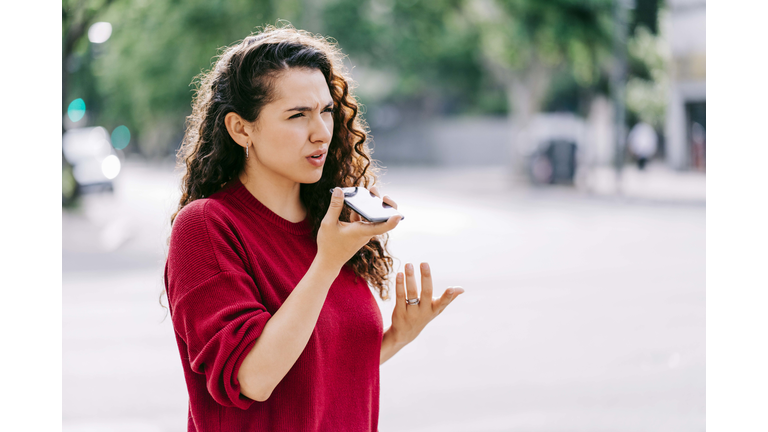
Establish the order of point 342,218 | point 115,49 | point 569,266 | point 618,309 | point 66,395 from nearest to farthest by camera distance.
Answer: point 342,218 < point 66,395 < point 618,309 < point 569,266 < point 115,49

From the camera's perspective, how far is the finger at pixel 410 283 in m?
1.93

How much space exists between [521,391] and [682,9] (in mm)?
20520

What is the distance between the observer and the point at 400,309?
6.61 ft

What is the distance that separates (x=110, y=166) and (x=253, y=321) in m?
19.1

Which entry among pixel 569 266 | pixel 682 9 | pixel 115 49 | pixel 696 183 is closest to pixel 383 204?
pixel 569 266

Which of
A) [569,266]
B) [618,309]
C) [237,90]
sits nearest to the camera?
[237,90]

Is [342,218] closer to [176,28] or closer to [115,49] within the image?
[176,28]

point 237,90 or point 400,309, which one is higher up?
point 237,90

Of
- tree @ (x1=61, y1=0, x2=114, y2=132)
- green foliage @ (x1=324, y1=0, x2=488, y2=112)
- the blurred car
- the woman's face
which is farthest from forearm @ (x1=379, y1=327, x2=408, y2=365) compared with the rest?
green foliage @ (x1=324, y1=0, x2=488, y2=112)

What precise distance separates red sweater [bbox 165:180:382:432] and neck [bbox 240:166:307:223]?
0.02 meters

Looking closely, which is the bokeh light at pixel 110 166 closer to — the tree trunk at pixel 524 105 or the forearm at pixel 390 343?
the tree trunk at pixel 524 105

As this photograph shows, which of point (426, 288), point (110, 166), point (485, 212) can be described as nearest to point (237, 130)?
point (426, 288)

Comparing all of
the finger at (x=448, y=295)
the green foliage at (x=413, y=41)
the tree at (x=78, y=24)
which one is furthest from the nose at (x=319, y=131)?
the green foliage at (x=413, y=41)

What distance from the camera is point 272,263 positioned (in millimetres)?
1653
